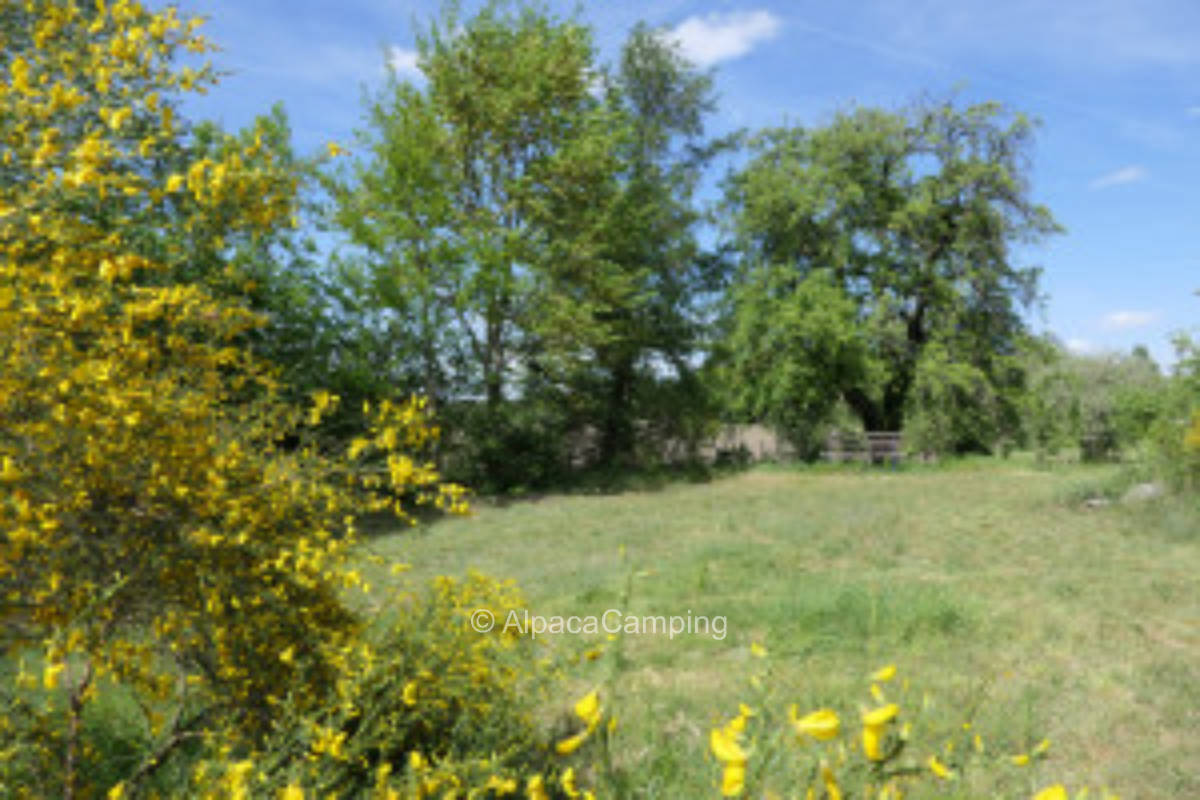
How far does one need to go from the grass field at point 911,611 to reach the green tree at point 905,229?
34.7 feet

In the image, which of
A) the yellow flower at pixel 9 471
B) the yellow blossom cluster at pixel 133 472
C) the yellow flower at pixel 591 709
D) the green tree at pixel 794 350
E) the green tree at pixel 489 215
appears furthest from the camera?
the green tree at pixel 794 350

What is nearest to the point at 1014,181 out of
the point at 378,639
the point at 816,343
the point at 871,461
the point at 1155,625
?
the point at 816,343

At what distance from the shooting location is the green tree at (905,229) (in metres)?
21.1

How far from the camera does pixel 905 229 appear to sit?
855 inches

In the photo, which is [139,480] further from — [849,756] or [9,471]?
[849,756]

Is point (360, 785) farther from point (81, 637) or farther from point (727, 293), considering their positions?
point (727, 293)

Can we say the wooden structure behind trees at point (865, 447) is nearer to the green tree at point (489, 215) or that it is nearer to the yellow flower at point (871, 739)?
the green tree at point (489, 215)

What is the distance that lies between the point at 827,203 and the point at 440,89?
11185mm

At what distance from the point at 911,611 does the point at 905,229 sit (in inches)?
745

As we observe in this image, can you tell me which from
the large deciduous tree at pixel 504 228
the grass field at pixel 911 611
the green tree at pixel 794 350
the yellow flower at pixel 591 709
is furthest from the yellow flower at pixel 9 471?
the green tree at pixel 794 350

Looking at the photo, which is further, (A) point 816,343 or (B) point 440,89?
(A) point 816,343

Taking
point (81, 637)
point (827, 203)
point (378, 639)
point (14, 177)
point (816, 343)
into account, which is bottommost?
point (378, 639)

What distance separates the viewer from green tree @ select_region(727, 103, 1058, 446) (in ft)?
69.3

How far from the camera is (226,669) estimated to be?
7.73 ft
